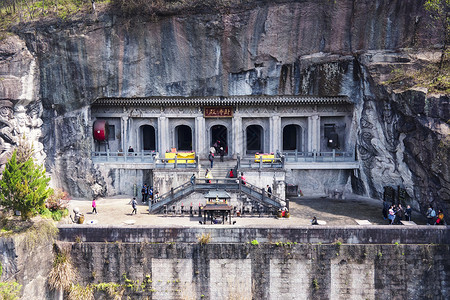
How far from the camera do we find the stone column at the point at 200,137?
100.0ft

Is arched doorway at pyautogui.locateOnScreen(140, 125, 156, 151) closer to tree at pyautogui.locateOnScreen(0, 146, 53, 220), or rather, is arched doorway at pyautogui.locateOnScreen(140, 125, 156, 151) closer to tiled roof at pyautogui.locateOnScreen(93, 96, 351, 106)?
tiled roof at pyautogui.locateOnScreen(93, 96, 351, 106)

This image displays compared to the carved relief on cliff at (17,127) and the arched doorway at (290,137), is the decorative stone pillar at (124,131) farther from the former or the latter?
the arched doorway at (290,137)

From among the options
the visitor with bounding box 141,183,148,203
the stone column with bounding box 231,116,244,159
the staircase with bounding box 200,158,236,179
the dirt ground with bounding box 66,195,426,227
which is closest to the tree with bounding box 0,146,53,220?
the dirt ground with bounding box 66,195,426,227

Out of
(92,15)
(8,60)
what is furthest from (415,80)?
(8,60)

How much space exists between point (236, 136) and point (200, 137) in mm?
2526

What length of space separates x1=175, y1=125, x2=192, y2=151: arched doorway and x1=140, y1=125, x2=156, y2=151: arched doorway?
1.91 meters

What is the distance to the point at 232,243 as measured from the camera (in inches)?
764

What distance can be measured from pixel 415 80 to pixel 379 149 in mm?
4702

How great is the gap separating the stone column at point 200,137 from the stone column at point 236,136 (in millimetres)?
1957

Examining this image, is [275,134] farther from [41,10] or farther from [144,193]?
[41,10]

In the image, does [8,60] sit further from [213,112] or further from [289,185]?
[289,185]

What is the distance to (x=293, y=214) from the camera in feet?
79.1

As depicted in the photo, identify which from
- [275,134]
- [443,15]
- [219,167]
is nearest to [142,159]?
[219,167]

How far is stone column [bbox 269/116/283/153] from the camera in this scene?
30.2 m
